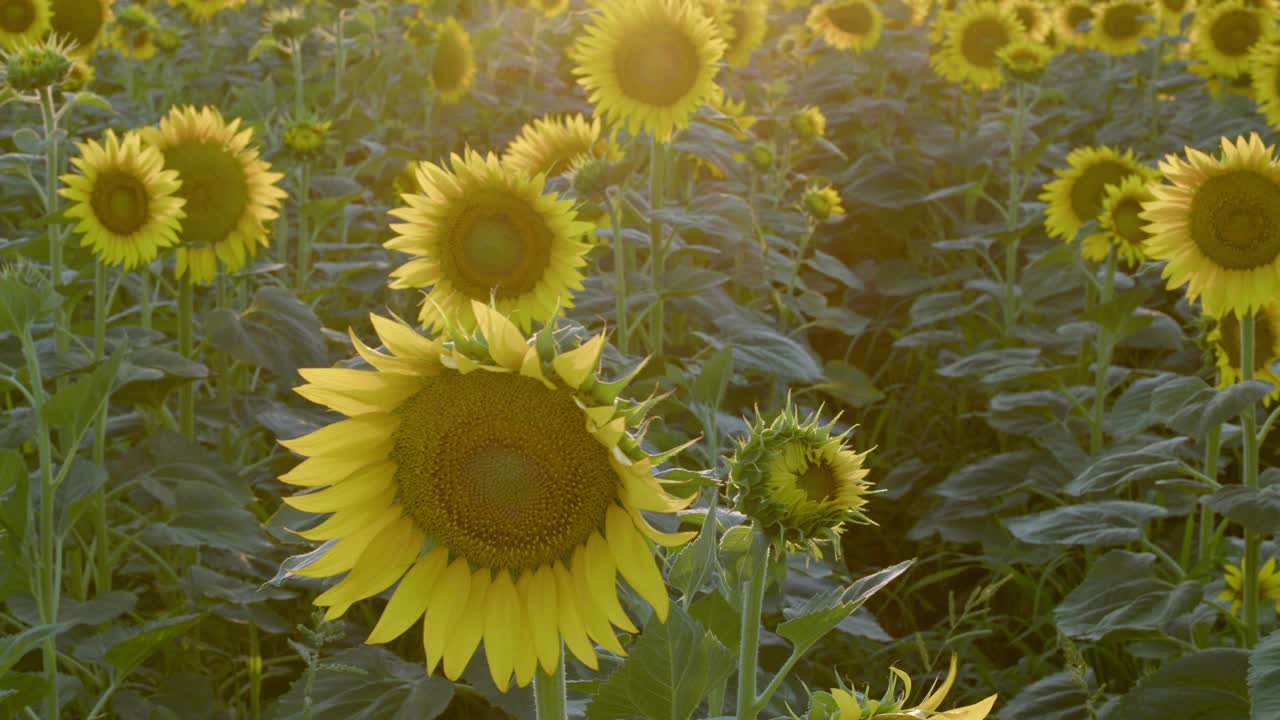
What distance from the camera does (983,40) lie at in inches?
188

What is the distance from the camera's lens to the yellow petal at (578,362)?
1.00 metres

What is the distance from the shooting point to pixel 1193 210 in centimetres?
235

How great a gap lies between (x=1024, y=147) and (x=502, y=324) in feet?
13.1

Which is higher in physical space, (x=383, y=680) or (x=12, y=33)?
(x=12, y=33)

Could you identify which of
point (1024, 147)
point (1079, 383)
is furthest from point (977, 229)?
point (1079, 383)

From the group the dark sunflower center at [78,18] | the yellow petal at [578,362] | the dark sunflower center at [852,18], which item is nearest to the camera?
the yellow petal at [578,362]

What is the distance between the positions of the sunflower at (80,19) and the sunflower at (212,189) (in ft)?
6.09

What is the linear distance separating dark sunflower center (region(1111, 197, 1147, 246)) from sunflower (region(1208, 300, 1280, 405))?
0.44 meters

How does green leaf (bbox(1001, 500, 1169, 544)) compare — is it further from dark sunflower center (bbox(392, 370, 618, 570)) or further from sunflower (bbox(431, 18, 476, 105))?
sunflower (bbox(431, 18, 476, 105))

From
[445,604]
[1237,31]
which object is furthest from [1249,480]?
[1237,31]

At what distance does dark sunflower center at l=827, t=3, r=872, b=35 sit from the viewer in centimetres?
525

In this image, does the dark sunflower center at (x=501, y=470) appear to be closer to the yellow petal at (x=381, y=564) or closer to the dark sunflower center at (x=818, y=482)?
the yellow petal at (x=381, y=564)

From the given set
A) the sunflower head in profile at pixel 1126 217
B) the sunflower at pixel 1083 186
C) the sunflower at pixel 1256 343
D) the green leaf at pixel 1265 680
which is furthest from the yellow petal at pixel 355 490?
the sunflower at pixel 1083 186

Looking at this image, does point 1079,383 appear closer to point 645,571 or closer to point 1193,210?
point 1193,210
